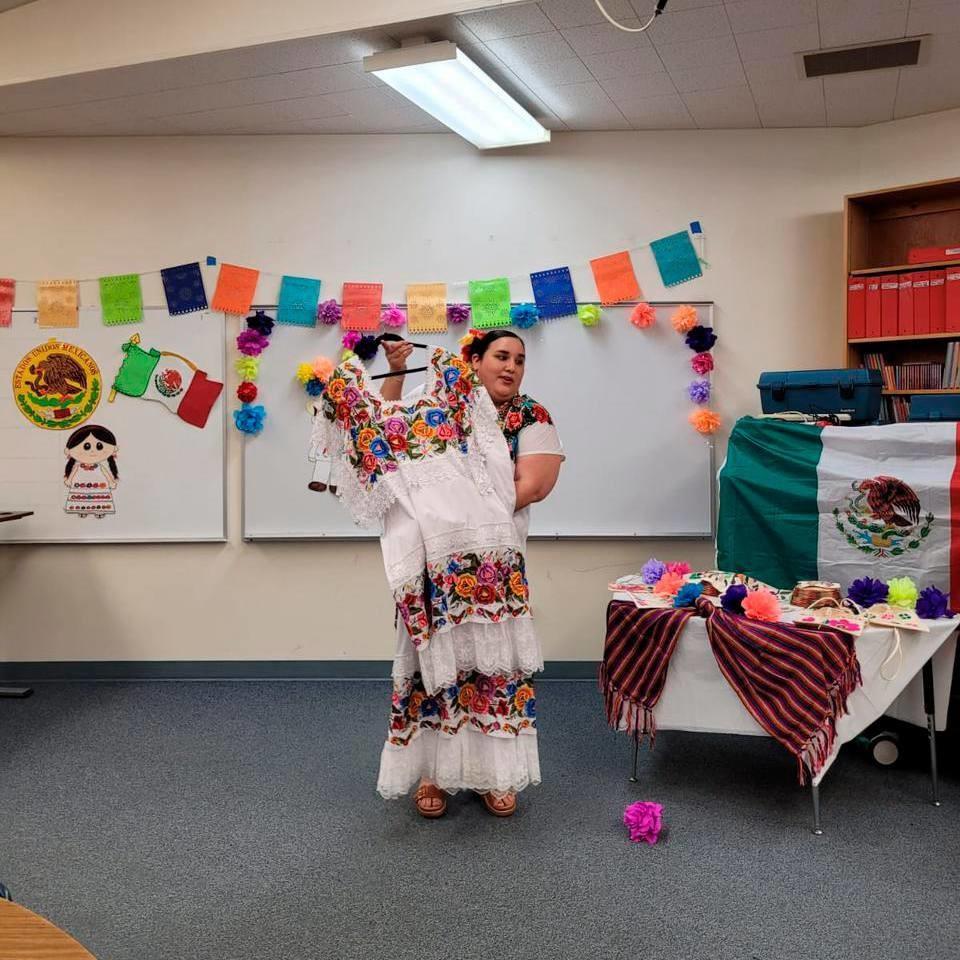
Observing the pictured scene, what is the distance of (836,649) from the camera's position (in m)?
2.76

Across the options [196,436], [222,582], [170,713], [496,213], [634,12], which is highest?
[634,12]

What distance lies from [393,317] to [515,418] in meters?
1.75

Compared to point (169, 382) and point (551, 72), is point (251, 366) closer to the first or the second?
point (169, 382)

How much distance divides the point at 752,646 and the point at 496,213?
2542 mm

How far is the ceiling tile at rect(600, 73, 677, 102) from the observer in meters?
3.81

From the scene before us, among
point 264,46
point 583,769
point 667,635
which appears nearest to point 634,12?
point 264,46

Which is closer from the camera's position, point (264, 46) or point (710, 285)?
point (264, 46)

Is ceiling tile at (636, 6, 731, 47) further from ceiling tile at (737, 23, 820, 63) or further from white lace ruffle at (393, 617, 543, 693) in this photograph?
white lace ruffle at (393, 617, 543, 693)

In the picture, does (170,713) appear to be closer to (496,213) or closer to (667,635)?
(667,635)

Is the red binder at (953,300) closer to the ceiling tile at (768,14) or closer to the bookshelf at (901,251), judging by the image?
the bookshelf at (901,251)

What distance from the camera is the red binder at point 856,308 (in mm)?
4137

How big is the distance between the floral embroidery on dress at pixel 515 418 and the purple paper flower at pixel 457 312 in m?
1.63

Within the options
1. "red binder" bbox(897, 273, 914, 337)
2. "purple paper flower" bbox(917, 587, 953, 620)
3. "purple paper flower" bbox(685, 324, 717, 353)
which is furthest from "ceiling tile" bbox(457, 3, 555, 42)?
→ "purple paper flower" bbox(917, 587, 953, 620)

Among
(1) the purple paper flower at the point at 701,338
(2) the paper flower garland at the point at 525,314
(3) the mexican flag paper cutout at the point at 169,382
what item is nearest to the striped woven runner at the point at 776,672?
(1) the purple paper flower at the point at 701,338
